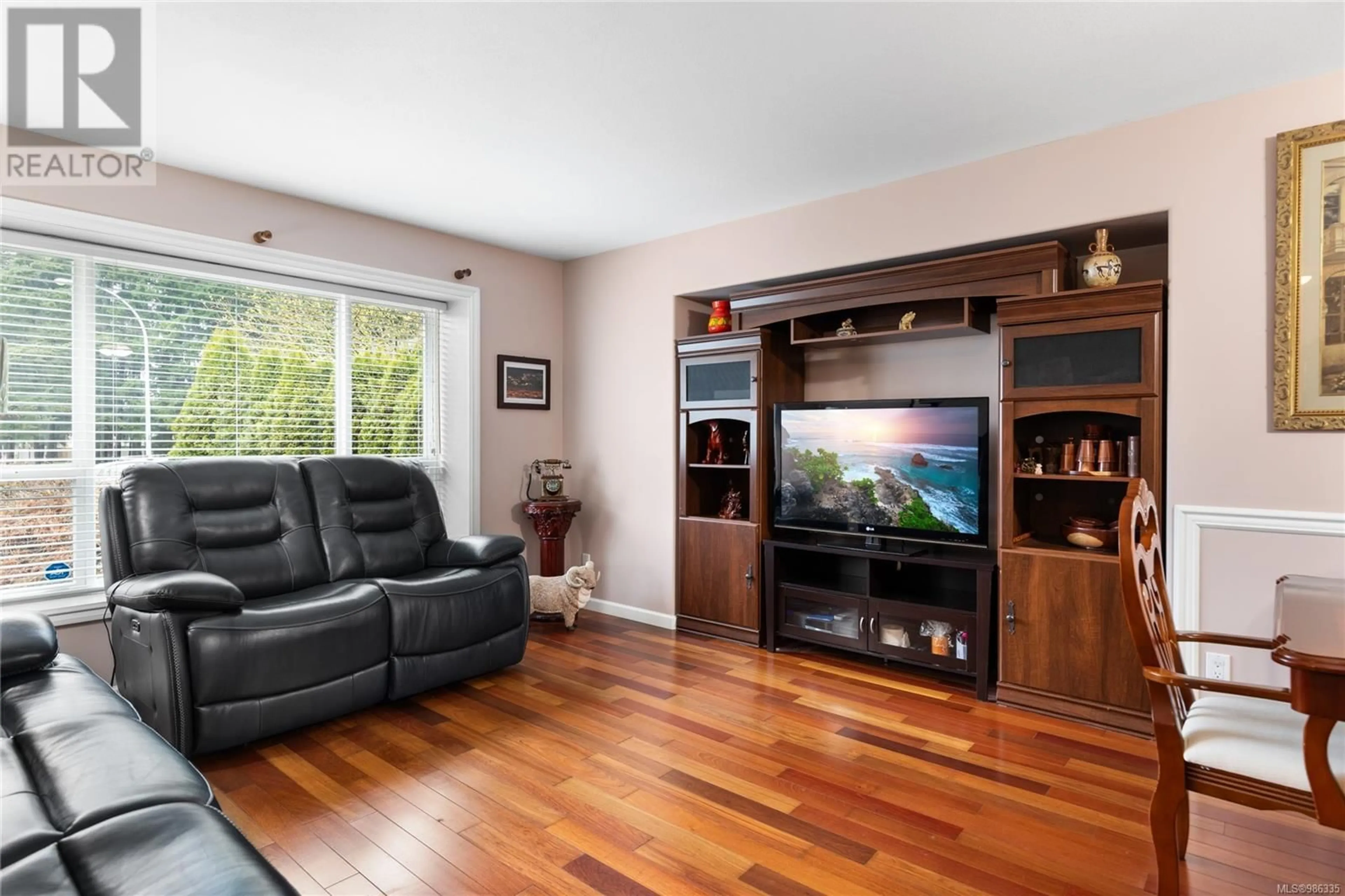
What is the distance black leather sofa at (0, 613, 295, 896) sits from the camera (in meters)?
1.09

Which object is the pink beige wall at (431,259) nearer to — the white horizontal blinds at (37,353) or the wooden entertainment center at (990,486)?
the white horizontal blinds at (37,353)

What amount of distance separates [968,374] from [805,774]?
2.33 meters

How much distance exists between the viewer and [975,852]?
206 centimetres

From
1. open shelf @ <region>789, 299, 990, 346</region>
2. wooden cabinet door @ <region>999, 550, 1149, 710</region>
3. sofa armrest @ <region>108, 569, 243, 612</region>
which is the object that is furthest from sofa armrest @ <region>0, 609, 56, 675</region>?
wooden cabinet door @ <region>999, 550, 1149, 710</region>

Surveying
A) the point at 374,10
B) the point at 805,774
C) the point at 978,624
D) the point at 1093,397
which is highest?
the point at 374,10

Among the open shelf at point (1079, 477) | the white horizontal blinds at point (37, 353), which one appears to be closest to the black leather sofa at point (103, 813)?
the white horizontal blinds at point (37, 353)

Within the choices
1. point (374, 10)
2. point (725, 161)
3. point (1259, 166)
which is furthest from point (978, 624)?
point (374, 10)

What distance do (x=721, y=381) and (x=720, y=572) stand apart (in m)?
1.17

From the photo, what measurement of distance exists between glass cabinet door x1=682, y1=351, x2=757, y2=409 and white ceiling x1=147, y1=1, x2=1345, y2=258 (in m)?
1.02

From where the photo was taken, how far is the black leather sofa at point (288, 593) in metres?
2.58

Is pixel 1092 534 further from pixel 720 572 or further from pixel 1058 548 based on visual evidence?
pixel 720 572

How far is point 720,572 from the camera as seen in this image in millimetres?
4359

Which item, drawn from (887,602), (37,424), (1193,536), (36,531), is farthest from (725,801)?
(37,424)

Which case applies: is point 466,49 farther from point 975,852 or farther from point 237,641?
point 975,852
